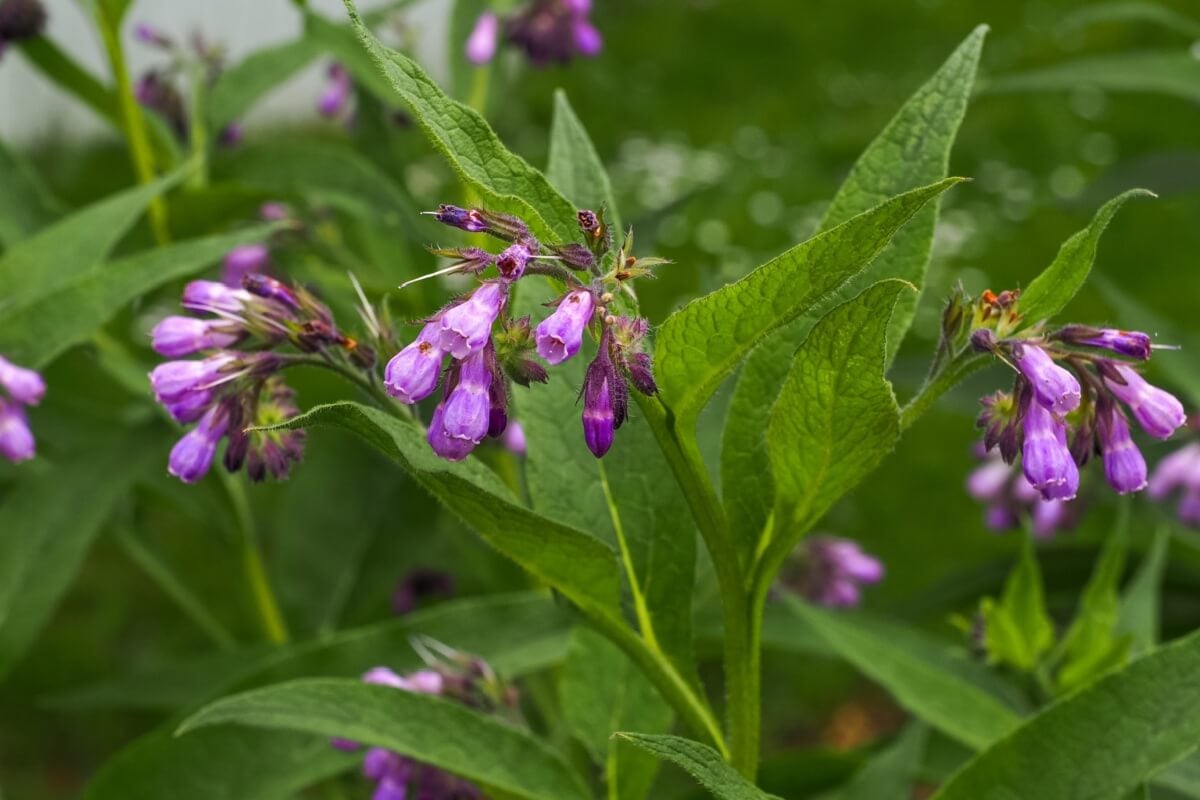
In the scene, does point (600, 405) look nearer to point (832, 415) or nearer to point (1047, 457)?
point (832, 415)

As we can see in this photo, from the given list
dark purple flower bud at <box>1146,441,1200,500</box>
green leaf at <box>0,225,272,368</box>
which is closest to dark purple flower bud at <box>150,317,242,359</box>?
green leaf at <box>0,225,272,368</box>

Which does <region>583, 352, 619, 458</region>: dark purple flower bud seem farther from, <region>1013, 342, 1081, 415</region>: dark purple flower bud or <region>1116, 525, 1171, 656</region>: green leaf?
<region>1116, 525, 1171, 656</region>: green leaf

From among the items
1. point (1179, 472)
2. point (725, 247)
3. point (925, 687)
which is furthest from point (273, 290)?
point (725, 247)

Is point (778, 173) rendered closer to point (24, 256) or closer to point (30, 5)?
point (30, 5)

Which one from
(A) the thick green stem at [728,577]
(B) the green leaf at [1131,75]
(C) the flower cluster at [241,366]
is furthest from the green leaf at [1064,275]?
(B) the green leaf at [1131,75]

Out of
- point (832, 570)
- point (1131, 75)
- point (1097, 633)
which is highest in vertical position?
point (1131, 75)

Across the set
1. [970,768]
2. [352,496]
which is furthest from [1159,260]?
[970,768]
